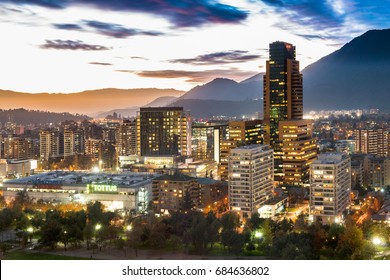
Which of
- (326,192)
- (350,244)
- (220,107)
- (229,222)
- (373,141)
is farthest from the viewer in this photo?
(373,141)

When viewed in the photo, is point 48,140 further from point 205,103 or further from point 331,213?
point 331,213

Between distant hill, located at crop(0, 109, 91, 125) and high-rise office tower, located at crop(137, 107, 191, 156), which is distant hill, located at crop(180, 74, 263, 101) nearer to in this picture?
high-rise office tower, located at crop(137, 107, 191, 156)

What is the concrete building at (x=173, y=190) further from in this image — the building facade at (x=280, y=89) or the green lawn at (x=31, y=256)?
the building facade at (x=280, y=89)

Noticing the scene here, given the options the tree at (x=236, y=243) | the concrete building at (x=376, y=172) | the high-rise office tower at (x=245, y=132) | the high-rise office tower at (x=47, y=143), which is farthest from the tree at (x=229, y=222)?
the high-rise office tower at (x=47, y=143)

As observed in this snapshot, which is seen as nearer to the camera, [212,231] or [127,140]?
[212,231]

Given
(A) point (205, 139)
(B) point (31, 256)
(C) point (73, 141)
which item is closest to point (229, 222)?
(B) point (31, 256)

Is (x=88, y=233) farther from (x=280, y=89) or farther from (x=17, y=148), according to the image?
(x=17, y=148)

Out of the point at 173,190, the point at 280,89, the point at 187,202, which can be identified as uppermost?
the point at 280,89

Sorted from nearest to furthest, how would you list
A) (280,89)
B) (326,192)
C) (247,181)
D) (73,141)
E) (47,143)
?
1. (326,192)
2. (247,181)
3. (280,89)
4. (47,143)
5. (73,141)
